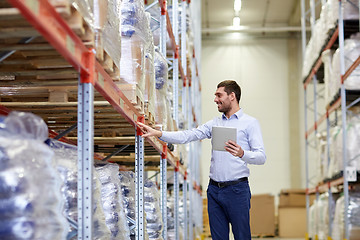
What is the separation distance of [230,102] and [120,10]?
1906mm

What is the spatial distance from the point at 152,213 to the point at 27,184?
3.99m

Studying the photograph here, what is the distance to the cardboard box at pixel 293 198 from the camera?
63.3 feet

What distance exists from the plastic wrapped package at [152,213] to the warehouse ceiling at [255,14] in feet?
53.8

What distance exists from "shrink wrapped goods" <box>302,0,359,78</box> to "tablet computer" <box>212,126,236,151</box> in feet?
19.6

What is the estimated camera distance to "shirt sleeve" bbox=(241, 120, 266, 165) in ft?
18.7

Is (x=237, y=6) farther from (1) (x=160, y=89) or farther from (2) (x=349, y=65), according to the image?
(1) (x=160, y=89)

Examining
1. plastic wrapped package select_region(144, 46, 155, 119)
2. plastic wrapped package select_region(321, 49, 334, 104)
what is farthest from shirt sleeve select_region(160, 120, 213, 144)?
plastic wrapped package select_region(321, 49, 334, 104)

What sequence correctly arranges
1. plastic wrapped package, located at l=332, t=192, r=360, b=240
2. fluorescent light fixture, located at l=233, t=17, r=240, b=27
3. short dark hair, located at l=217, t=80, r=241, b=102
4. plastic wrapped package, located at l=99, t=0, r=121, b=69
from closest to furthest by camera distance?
plastic wrapped package, located at l=99, t=0, r=121, b=69
short dark hair, located at l=217, t=80, r=241, b=102
plastic wrapped package, located at l=332, t=192, r=360, b=240
fluorescent light fixture, located at l=233, t=17, r=240, b=27

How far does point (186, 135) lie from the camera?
6.09m

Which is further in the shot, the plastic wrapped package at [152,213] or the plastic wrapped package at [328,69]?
the plastic wrapped package at [328,69]

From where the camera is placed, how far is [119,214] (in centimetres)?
470

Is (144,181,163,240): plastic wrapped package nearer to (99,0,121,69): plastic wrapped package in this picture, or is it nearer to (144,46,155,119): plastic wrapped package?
(144,46,155,119): plastic wrapped package

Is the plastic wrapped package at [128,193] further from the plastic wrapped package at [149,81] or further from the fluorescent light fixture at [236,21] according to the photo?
the fluorescent light fixture at [236,21]

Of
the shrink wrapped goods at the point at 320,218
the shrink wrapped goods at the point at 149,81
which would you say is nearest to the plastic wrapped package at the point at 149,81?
the shrink wrapped goods at the point at 149,81
